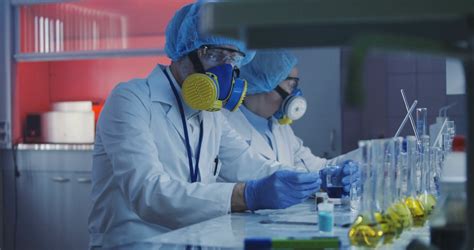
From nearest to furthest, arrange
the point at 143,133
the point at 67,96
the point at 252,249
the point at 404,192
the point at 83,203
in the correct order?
the point at 252,249, the point at 404,192, the point at 143,133, the point at 83,203, the point at 67,96

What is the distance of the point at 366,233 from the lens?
1.41 metres

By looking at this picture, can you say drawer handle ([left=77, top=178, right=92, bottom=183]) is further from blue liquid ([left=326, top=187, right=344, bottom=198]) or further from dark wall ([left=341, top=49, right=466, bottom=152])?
blue liquid ([left=326, top=187, right=344, bottom=198])

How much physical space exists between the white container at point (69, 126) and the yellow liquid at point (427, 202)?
3.07 metres

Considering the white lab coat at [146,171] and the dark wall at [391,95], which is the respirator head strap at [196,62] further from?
the dark wall at [391,95]

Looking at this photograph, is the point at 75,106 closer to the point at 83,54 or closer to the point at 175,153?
the point at 83,54

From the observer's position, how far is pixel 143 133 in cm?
222

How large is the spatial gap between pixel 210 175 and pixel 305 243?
128 centimetres

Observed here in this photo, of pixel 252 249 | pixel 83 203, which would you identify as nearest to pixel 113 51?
pixel 83 203

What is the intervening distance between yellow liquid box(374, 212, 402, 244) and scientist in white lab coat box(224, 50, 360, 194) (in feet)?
5.14

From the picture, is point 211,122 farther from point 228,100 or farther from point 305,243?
point 305,243

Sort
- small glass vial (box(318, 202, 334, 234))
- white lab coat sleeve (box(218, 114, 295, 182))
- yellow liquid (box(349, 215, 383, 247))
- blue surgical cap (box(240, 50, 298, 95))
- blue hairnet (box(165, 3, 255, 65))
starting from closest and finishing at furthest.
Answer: yellow liquid (box(349, 215, 383, 247)) → small glass vial (box(318, 202, 334, 234)) → blue hairnet (box(165, 3, 255, 65)) → white lab coat sleeve (box(218, 114, 295, 182)) → blue surgical cap (box(240, 50, 298, 95))

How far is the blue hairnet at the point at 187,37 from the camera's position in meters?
2.38

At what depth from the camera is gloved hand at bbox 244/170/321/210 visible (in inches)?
85.0

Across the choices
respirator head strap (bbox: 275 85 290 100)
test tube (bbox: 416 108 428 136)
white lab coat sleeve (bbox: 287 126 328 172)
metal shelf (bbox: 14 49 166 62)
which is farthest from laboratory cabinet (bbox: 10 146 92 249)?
test tube (bbox: 416 108 428 136)
